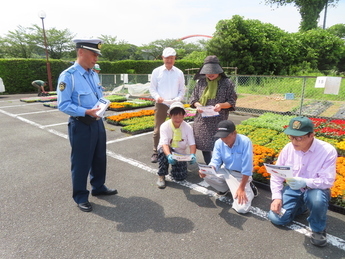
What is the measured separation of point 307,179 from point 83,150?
102 inches

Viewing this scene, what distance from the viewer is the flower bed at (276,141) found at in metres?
3.17

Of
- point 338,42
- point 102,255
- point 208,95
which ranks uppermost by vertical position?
point 338,42

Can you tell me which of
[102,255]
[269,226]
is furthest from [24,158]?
[269,226]

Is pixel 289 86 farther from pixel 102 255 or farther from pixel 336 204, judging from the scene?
pixel 102 255

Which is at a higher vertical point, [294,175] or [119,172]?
[294,175]

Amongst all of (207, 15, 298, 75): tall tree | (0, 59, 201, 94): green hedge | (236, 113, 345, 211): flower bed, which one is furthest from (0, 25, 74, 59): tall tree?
(236, 113, 345, 211): flower bed

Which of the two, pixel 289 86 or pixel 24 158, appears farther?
pixel 289 86

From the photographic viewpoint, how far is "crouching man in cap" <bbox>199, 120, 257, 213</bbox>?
2881 mm

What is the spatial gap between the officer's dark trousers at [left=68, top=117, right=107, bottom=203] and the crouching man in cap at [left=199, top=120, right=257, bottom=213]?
4.69 feet

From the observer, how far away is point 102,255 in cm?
224

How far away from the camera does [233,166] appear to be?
10.2ft

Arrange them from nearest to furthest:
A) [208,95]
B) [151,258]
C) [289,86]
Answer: [151,258] < [208,95] < [289,86]

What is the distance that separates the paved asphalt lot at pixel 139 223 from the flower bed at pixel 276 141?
11.5 inches

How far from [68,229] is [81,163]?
0.76 meters
